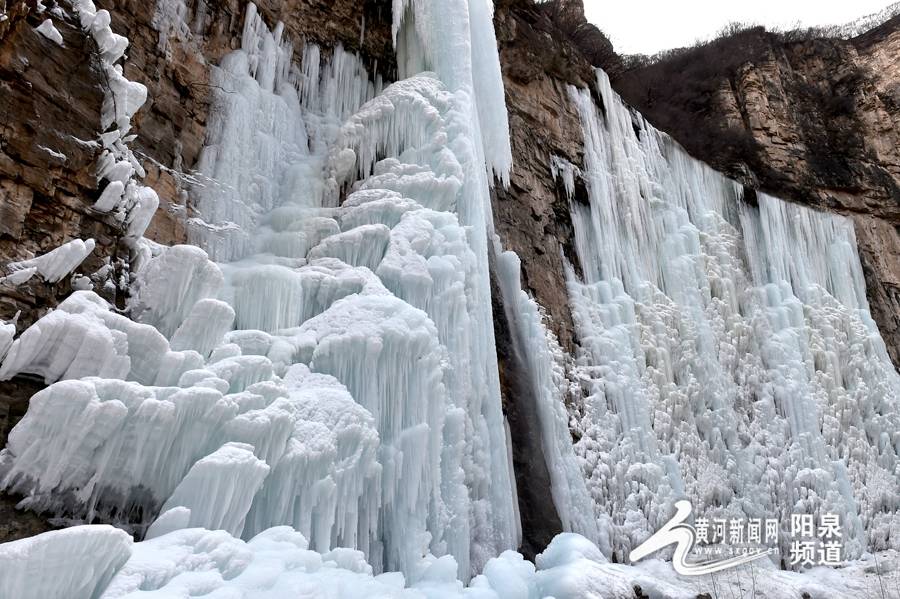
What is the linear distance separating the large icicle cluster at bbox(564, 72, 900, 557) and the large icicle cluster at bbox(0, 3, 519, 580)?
3110 millimetres

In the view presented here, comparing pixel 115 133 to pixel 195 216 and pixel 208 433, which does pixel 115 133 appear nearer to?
pixel 195 216

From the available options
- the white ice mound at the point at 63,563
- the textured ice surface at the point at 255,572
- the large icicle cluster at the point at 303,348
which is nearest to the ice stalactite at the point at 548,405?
the large icicle cluster at the point at 303,348

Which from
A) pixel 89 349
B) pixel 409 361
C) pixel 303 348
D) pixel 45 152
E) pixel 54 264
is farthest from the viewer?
pixel 409 361

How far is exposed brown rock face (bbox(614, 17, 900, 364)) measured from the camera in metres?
13.9

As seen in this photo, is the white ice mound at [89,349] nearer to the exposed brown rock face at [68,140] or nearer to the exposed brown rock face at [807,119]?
the exposed brown rock face at [68,140]

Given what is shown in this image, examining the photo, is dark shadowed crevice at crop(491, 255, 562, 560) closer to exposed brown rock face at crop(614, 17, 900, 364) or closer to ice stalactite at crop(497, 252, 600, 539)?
ice stalactite at crop(497, 252, 600, 539)

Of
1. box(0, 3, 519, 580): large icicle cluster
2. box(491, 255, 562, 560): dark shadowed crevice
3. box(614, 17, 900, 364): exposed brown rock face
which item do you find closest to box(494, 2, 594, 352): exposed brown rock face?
box(491, 255, 562, 560): dark shadowed crevice

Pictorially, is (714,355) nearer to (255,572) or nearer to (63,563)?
(255,572)

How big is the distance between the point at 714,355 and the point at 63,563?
32.7ft

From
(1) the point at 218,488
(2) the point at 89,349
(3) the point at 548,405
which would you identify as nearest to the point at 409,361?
(1) the point at 218,488

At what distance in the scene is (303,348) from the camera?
185 inches

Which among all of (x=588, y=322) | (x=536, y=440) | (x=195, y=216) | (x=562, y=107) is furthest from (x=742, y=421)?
(x=195, y=216)

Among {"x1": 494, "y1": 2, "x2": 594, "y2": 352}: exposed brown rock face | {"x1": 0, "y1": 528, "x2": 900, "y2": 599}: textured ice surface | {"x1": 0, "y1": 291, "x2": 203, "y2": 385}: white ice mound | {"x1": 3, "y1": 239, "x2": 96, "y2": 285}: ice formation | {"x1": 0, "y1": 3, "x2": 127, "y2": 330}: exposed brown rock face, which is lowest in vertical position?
{"x1": 0, "y1": 528, "x2": 900, "y2": 599}: textured ice surface

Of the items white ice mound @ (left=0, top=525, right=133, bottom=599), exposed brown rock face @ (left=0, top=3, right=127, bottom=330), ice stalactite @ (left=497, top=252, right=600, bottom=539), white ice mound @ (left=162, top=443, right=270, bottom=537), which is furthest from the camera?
ice stalactite @ (left=497, top=252, right=600, bottom=539)
